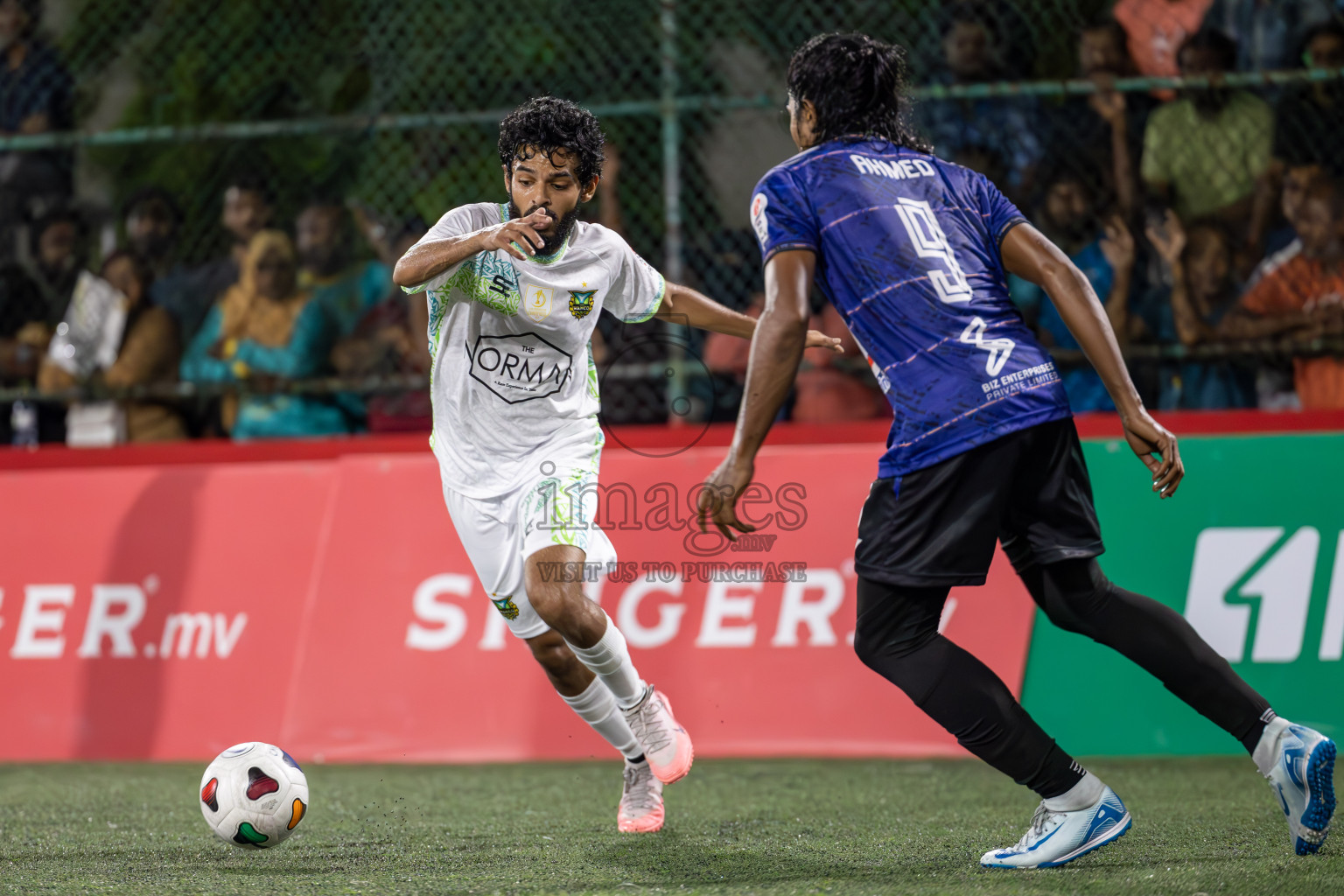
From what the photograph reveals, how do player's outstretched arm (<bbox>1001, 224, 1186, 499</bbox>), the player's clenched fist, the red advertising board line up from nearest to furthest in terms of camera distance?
1. player's outstretched arm (<bbox>1001, 224, 1186, 499</bbox>)
2. the player's clenched fist
3. the red advertising board

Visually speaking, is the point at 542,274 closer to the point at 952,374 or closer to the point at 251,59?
the point at 952,374

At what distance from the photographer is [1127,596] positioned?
3.57 meters

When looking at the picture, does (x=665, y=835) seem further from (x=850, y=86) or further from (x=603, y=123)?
(x=603, y=123)

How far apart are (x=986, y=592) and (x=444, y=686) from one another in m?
2.27

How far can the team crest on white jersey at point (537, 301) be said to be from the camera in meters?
4.41

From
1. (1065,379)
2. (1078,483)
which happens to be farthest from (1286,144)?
(1078,483)

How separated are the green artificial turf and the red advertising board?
231mm

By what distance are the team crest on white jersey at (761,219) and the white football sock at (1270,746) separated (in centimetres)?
165

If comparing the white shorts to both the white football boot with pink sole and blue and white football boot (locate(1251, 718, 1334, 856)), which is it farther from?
blue and white football boot (locate(1251, 718, 1334, 856))

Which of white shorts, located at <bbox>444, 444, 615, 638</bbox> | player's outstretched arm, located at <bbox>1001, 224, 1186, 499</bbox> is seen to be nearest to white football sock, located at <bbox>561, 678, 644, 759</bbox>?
white shorts, located at <bbox>444, 444, 615, 638</bbox>

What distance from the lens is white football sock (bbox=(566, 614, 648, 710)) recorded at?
439 cm

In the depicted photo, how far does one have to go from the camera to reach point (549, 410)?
178 inches

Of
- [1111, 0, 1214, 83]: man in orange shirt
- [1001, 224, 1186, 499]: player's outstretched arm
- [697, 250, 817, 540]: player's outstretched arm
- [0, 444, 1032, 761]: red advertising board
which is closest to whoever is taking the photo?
A: [697, 250, 817, 540]: player's outstretched arm

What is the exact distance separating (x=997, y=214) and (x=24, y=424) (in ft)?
20.1
